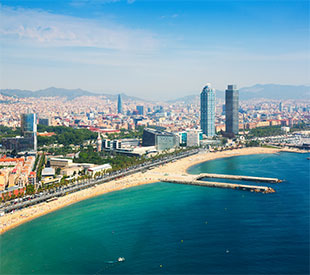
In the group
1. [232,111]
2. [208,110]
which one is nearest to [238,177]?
[208,110]

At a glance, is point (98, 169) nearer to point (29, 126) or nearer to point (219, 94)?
point (29, 126)

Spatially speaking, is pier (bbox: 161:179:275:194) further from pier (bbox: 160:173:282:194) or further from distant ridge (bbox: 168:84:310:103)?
distant ridge (bbox: 168:84:310:103)

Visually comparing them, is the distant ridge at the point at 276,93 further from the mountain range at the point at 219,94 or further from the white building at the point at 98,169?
the white building at the point at 98,169

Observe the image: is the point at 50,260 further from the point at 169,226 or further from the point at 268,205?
the point at 268,205

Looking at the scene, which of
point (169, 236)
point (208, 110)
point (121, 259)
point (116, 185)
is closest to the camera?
point (121, 259)

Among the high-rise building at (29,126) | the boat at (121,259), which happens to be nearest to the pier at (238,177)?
the boat at (121,259)

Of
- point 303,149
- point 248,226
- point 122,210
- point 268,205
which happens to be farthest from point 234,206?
point 303,149
